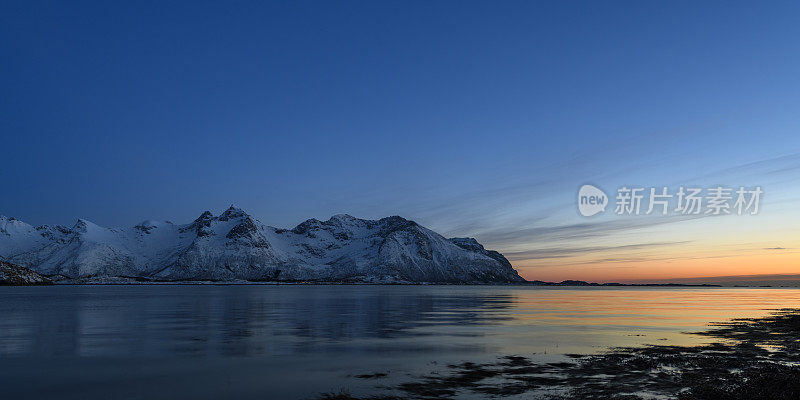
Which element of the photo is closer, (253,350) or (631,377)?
(631,377)

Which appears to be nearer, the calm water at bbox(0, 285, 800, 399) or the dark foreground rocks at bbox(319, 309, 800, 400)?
the dark foreground rocks at bbox(319, 309, 800, 400)

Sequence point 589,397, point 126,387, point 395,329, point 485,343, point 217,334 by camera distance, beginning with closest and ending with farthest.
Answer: point 589,397 < point 126,387 < point 485,343 < point 217,334 < point 395,329

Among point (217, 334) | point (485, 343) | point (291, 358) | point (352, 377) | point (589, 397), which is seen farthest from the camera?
point (217, 334)

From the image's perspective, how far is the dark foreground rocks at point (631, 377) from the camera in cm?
1917

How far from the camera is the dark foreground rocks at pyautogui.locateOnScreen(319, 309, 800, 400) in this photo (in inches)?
755

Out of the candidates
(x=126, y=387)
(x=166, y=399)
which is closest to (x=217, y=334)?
(x=126, y=387)

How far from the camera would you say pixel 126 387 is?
20.8 meters

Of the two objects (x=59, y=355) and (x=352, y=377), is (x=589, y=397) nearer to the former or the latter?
(x=352, y=377)

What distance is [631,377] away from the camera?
74.6ft

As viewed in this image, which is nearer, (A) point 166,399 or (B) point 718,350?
(A) point 166,399

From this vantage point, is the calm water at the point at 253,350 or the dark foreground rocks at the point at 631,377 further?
the calm water at the point at 253,350

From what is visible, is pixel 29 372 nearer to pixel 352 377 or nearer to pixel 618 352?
pixel 352 377

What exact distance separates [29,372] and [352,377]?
14.1 metres

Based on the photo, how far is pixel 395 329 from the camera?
44.6m
